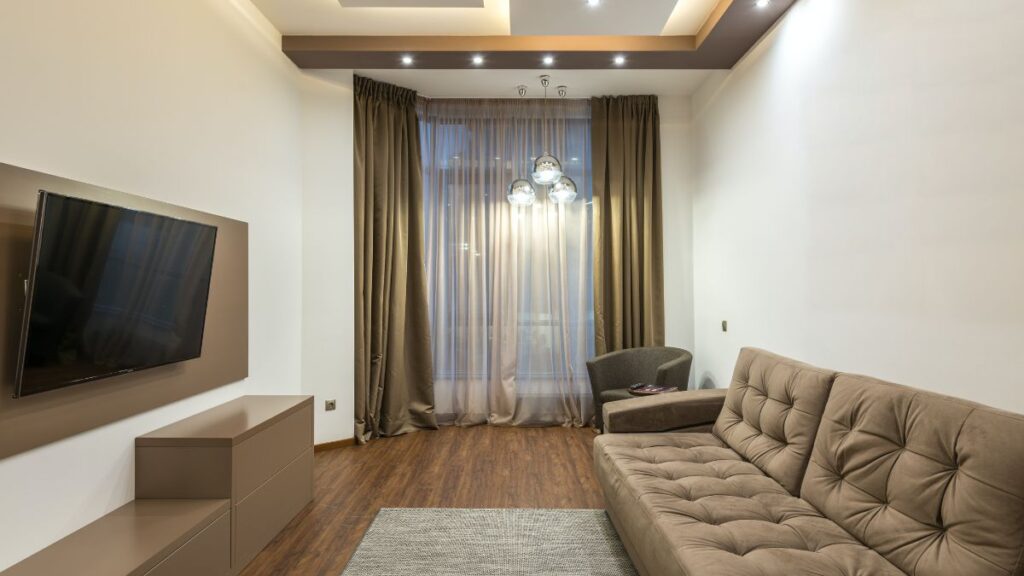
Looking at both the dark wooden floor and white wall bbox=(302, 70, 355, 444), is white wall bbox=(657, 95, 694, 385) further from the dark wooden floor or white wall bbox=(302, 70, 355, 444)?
white wall bbox=(302, 70, 355, 444)

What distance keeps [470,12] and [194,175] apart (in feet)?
6.64

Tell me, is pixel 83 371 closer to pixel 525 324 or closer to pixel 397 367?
pixel 397 367

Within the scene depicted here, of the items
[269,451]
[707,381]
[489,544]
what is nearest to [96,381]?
[269,451]

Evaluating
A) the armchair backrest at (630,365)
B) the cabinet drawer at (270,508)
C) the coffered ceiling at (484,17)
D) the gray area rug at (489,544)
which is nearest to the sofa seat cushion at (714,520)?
the gray area rug at (489,544)

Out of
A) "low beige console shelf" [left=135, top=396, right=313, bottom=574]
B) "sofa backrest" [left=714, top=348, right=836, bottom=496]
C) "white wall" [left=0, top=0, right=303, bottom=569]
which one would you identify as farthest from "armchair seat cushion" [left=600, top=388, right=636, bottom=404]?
"white wall" [left=0, top=0, right=303, bottom=569]

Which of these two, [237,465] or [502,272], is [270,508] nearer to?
[237,465]

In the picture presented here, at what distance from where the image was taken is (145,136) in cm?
233

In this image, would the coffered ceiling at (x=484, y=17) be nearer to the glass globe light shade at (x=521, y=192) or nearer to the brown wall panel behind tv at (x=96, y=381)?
the glass globe light shade at (x=521, y=192)

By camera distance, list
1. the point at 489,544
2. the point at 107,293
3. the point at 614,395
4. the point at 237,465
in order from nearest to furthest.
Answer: the point at 107,293 → the point at 237,465 → the point at 489,544 → the point at 614,395

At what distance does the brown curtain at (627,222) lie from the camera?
185 inches

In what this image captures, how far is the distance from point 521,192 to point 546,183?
23cm

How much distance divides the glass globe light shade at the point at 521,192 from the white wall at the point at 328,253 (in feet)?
4.51

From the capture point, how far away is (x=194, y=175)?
268 cm

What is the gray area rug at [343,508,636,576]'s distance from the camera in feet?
7.59
